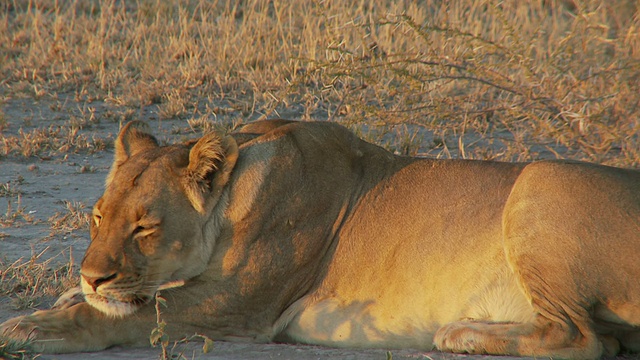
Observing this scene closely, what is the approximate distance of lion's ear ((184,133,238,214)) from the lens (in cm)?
409

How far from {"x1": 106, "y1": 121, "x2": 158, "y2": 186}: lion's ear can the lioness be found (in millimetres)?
25

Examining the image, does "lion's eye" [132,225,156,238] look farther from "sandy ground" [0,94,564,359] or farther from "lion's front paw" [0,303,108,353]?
"sandy ground" [0,94,564,359]

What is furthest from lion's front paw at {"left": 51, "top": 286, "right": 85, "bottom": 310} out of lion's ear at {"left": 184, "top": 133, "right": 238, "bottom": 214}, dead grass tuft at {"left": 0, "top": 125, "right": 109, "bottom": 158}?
dead grass tuft at {"left": 0, "top": 125, "right": 109, "bottom": 158}

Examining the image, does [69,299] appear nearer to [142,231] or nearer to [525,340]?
[142,231]

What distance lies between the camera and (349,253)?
4.31 m

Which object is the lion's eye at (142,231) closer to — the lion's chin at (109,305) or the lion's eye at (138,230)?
the lion's eye at (138,230)

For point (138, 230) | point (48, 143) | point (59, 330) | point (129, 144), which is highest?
point (129, 144)

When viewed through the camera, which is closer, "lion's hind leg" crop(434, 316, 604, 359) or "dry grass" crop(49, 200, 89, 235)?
"lion's hind leg" crop(434, 316, 604, 359)

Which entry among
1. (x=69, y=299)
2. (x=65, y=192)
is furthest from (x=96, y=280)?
(x=65, y=192)

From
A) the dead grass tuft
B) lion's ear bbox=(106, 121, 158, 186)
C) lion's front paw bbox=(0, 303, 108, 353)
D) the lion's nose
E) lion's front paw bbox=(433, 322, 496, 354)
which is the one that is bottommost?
the dead grass tuft

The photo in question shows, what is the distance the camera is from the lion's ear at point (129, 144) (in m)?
4.45

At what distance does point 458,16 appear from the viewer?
389 inches

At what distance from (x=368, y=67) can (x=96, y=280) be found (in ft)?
9.98

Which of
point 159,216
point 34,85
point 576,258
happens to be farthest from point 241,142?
point 34,85
